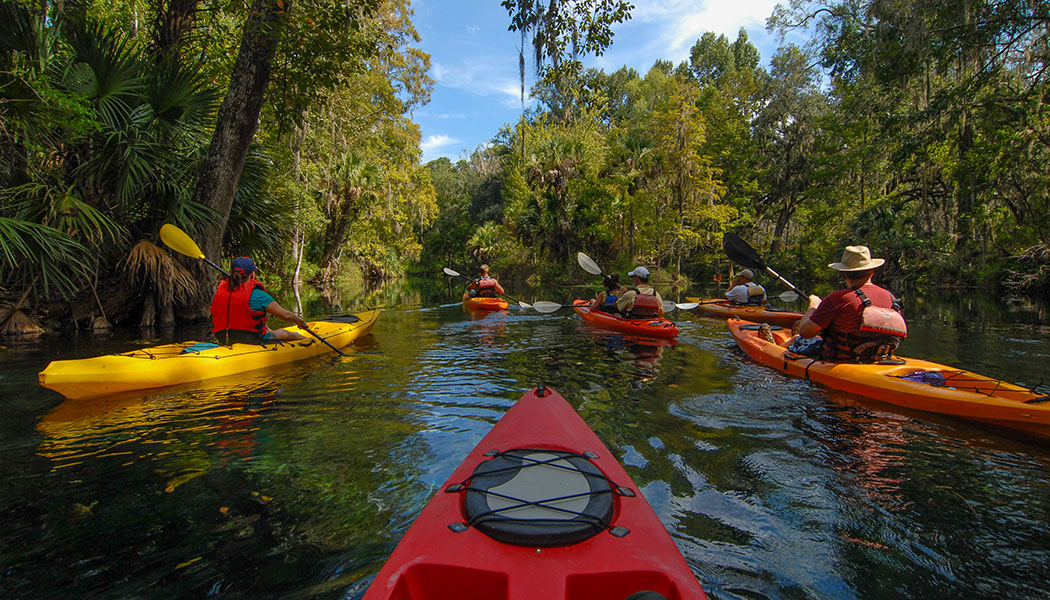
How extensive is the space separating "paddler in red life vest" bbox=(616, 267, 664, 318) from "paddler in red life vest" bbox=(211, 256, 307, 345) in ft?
18.8

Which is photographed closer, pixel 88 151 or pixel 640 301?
pixel 88 151

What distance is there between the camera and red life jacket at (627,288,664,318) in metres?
9.16

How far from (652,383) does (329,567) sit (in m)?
4.49

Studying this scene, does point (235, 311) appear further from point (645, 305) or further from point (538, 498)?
point (645, 305)

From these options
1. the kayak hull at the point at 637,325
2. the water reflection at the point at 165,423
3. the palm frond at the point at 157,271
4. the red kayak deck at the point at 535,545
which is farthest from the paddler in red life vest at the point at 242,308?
the kayak hull at the point at 637,325

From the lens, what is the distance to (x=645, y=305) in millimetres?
9203

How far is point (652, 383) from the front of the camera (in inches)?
243

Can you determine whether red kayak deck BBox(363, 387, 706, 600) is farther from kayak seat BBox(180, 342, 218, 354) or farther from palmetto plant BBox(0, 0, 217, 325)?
palmetto plant BBox(0, 0, 217, 325)

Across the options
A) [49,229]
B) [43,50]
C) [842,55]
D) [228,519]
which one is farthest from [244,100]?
[842,55]

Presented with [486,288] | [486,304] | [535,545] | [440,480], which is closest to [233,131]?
[486,304]

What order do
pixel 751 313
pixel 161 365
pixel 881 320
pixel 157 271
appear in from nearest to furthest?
pixel 881 320 < pixel 161 365 < pixel 157 271 < pixel 751 313

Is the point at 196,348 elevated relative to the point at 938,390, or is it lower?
elevated

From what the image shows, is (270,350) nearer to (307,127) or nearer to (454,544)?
(454,544)

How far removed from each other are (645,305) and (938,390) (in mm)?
4910
